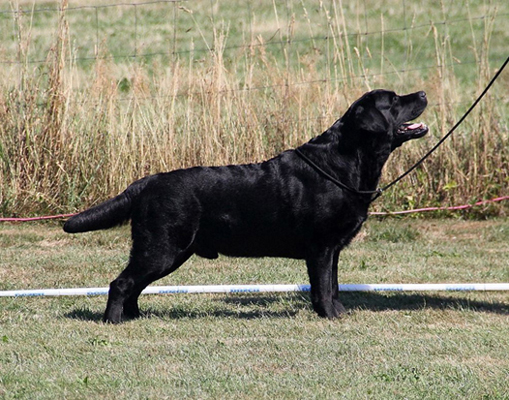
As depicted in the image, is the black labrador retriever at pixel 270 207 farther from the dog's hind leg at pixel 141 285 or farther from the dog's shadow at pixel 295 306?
the dog's shadow at pixel 295 306

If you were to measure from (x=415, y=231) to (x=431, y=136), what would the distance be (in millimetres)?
1412

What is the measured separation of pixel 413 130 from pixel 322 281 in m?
1.20

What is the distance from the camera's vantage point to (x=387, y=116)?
19.6 feet

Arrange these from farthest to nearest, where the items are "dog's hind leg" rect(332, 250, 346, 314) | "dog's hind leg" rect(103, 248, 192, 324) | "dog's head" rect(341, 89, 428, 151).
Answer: "dog's hind leg" rect(332, 250, 346, 314)
"dog's head" rect(341, 89, 428, 151)
"dog's hind leg" rect(103, 248, 192, 324)

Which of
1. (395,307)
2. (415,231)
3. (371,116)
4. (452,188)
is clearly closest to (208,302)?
(395,307)

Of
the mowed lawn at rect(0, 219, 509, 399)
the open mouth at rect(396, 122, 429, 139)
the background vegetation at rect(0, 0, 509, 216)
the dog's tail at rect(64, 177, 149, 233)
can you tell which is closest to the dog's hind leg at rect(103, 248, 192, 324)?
the mowed lawn at rect(0, 219, 509, 399)

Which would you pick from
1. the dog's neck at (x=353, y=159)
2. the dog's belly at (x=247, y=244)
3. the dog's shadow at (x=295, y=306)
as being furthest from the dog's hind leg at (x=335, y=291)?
the dog's neck at (x=353, y=159)

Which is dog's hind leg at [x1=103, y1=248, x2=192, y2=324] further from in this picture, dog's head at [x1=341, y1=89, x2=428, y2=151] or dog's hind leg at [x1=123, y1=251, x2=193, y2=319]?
dog's head at [x1=341, y1=89, x2=428, y2=151]

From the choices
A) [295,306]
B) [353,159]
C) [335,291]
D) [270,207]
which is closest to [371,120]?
[353,159]

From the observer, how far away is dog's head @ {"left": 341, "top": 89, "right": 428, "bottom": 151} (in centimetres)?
593

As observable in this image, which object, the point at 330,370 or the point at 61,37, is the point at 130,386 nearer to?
the point at 330,370

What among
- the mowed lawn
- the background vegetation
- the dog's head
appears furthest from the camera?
the background vegetation

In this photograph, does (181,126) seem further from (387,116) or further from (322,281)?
(322,281)

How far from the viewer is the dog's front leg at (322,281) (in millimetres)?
5902
